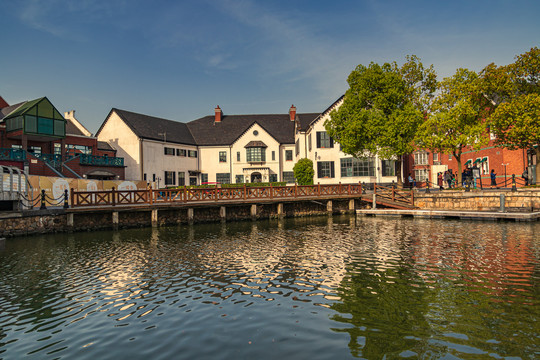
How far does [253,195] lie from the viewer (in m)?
29.1

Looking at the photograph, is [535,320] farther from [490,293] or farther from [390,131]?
[390,131]

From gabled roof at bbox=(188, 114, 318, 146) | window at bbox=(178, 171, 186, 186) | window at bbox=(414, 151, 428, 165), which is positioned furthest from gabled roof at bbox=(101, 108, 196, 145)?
A: window at bbox=(414, 151, 428, 165)

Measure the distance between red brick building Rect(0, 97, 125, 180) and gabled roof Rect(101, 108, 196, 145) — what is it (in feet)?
14.7

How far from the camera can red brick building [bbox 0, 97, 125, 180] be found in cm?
3353

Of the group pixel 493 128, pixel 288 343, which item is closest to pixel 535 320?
pixel 288 343

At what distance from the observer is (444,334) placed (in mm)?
6547

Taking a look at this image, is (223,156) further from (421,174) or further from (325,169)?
(421,174)

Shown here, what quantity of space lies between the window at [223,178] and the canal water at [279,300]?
107ft

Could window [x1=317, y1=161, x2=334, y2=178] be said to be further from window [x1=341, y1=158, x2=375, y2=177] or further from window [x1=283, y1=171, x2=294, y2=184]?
window [x1=283, y1=171, x2=294, y2=184]

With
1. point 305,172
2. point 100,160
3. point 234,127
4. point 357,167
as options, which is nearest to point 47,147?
point 100,160

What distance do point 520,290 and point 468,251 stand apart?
5.19m

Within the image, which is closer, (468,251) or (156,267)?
(156,267)

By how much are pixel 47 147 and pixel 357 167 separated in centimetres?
3515

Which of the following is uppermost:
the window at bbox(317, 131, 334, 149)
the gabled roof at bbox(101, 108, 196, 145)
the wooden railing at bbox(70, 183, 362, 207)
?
the gabled roof at bbox(101, 108, 196, 145)
